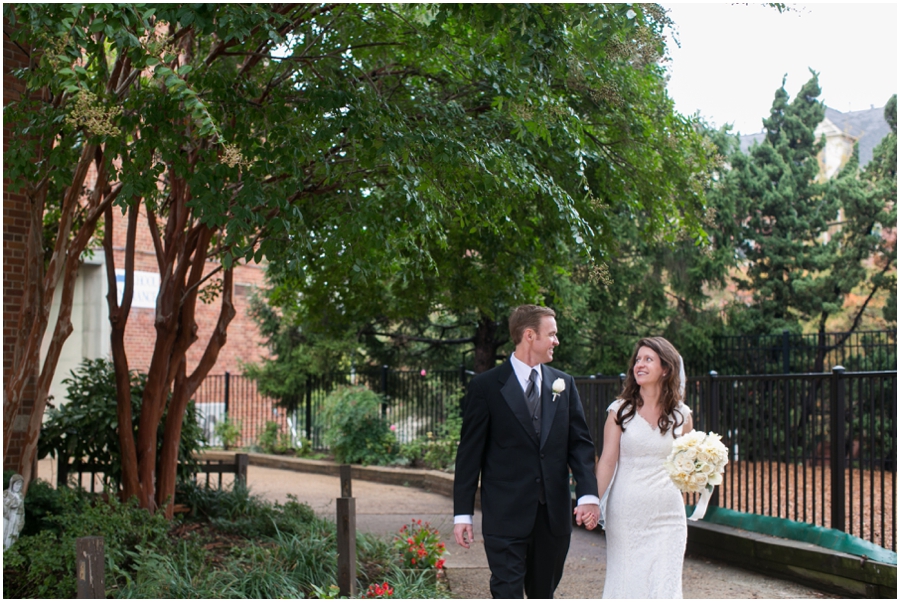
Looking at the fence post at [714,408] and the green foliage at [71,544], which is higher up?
the fence post at [714,408]

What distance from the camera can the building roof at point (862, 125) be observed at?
33438 millimetres


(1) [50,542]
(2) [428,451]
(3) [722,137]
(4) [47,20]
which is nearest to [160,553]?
(1) [50,542]

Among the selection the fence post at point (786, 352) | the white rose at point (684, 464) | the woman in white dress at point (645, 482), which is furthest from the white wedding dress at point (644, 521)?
the fence post at point (786, 352)

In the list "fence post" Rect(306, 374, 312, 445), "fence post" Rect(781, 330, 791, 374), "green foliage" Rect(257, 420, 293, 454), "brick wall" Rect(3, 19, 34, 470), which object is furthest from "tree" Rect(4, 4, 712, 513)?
"green foliage" Rect(257, 420, 293, 454)

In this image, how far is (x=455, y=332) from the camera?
57.8 ft

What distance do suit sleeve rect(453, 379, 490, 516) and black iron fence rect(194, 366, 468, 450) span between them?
10.7 meters

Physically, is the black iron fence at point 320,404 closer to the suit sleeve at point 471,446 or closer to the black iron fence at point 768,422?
the black iron fence at point 768,422

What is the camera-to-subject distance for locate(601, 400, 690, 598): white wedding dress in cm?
451

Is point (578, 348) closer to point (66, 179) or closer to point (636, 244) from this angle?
point (636, 244)

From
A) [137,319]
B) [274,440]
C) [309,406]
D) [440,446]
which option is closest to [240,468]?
[440,446]

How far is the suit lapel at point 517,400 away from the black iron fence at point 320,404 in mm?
10709

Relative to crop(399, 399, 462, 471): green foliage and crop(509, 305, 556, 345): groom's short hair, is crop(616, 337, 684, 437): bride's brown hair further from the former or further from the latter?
crop(399, 399, 462, 471): green foliage

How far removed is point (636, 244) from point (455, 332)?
14.6 ft

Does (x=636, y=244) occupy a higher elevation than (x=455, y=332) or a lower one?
higher
